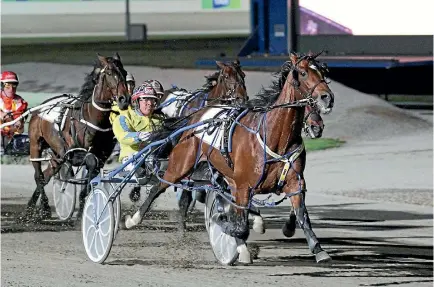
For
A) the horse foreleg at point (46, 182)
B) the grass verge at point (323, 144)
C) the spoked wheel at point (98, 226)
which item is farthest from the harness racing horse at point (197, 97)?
the grass verge at point (323, 144)

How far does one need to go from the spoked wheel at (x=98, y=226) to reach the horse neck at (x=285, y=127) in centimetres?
148

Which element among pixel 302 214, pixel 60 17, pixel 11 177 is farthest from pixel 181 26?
Result: pixel 302 214

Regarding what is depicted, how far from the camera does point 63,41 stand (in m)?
42.5

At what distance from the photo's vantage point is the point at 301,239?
1121 cm

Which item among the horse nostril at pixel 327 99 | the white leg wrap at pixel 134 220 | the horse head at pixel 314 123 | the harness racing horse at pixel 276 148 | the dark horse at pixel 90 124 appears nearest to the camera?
the horse nostril at pixel 327 99

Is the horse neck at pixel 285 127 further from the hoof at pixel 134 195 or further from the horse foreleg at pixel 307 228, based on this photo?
the hoof at pixel 134 195

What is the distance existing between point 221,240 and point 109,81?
2.10 m

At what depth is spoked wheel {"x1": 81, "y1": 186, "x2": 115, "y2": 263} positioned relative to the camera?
31.3ft

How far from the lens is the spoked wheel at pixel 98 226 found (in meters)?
9.55

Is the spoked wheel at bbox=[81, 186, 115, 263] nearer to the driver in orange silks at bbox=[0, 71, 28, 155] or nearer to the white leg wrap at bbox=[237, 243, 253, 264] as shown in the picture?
the white leg wrap at bbox=[237, 243, 253, 264]

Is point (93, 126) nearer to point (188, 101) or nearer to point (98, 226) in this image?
point (188, 101)

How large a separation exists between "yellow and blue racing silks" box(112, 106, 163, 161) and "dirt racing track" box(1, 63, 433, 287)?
82 centimetres

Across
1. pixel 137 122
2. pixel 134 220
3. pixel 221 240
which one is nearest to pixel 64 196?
pixel 137 122

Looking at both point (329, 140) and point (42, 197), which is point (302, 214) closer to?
point (42, 197)
